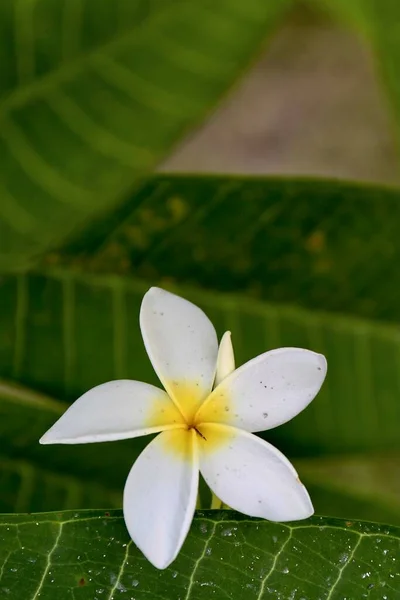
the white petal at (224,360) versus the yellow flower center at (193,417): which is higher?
the white petal at (224,360)

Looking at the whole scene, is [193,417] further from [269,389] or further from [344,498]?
[344,498]

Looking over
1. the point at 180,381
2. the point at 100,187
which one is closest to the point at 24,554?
the point at 180,381

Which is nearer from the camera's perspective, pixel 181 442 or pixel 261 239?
pixel 181 442

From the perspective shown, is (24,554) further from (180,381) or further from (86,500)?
(86,500)

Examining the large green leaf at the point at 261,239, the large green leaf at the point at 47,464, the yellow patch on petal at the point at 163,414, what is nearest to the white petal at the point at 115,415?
the yellow patch on petal at the point at 163,414

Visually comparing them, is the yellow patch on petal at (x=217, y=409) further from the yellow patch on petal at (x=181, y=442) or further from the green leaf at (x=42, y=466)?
the green leaf at (x=42, y=466)

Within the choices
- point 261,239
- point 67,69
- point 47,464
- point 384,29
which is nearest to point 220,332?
point 261,239

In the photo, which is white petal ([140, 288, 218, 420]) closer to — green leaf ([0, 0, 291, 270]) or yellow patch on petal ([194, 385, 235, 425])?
yellow patch on petal ([194, 385, 235, 425])
